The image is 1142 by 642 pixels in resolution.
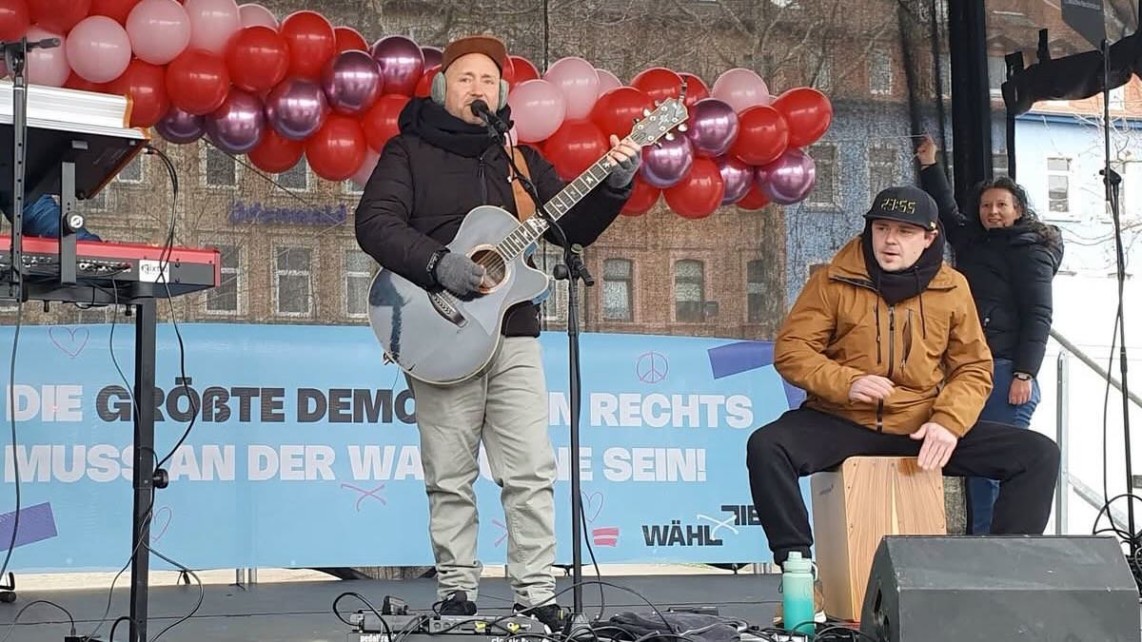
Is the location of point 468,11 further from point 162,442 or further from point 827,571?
point 827,571

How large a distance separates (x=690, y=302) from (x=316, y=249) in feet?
5.90

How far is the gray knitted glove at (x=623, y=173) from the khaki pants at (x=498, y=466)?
0.55 metres

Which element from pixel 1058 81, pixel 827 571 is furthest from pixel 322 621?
pixel 1058 81

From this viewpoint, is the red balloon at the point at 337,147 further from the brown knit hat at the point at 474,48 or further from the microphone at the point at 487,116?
the microphone at the point at 487,116

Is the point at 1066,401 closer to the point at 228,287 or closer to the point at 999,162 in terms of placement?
the point at 999,162

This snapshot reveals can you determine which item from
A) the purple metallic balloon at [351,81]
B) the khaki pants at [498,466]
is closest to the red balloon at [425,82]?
the purple metallic balloon at [351,81]

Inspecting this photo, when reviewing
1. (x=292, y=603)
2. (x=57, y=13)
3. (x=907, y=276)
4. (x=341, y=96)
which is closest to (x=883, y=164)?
(x=907, y=276)

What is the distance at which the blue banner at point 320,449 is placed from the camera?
5684mm

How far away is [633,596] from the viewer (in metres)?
5.58

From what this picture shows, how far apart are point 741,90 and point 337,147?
1.81 meters

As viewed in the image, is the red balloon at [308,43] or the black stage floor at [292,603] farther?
the red balloon at [308,43]

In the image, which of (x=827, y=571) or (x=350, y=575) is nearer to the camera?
(x=827, y=571)

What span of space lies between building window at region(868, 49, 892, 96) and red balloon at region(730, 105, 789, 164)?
2.72 feet

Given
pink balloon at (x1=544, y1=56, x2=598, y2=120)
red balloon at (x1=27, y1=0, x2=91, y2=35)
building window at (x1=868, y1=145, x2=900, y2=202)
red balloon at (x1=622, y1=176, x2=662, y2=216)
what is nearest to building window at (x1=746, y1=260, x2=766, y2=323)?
building window at (x1=868, y1=145, x2=900, y2=202)
